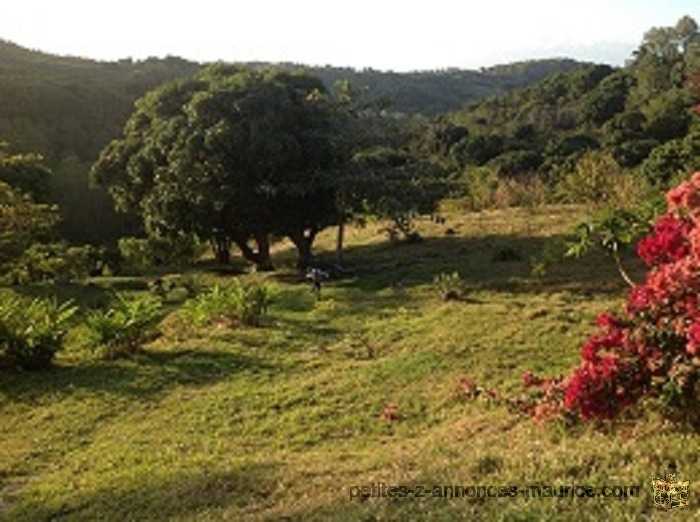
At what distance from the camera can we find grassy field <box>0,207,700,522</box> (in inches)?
230

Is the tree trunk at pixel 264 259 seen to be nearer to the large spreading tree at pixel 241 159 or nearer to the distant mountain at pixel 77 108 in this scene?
the large spreading tree at pixel 241 159

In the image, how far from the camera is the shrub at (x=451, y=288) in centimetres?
1519

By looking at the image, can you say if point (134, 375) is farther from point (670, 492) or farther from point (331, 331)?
point (670, 492)

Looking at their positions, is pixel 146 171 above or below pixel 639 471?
above

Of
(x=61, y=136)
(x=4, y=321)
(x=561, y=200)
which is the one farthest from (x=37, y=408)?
(x=61, y=136)

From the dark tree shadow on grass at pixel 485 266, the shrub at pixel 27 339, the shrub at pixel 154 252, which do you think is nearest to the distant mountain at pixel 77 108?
the dark tree shadow on grass at pixel 485 266

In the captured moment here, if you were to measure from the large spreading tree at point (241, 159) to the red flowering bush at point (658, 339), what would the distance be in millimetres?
12711

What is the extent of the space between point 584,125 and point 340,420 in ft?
177

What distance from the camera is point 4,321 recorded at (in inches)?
504

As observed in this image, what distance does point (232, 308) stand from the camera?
49.8 feet

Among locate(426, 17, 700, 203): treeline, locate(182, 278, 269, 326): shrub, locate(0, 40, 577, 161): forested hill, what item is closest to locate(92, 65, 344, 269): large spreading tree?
locate(0, 40, 577, 161): forested hill

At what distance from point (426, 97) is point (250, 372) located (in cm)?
10863

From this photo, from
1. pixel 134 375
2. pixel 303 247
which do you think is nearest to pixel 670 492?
pixel 134 375

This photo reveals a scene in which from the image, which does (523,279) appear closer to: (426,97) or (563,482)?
(563,482)
